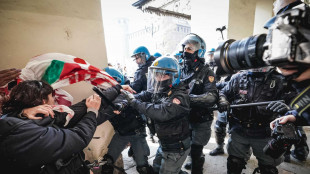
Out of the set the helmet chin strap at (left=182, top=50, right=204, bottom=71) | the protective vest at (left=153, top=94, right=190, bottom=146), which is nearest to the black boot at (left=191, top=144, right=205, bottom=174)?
the protective vest at (left=153, top=94, right=190, bottom=146)

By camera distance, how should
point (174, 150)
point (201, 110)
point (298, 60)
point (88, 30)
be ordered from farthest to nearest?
point (201, 110) → point (88, 30) → point (174, 150) → point (298, 60)

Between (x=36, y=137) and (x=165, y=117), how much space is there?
3.98 ft

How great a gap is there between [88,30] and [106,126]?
166 cm

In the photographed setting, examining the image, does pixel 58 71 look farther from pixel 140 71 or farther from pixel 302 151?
pixel 302 151

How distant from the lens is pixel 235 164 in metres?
1.99

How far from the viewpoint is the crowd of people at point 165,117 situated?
94 cm

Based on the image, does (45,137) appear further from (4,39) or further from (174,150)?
(4,39)

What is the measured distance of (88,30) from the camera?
7.31ft

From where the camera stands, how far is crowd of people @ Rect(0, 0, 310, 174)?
94 centimetres

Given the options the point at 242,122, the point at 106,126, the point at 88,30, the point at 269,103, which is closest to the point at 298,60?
the point at 269,103

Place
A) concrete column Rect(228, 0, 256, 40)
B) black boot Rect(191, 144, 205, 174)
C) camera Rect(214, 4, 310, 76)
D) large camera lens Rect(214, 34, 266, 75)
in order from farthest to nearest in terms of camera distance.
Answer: concrete column Rect(228, 0, 256, 40) < black boot Rect(191, 144, 205, 174) < large camera lens Rect(214, 34, 266, 75) < camera Rect(214, 4, 310, 76)

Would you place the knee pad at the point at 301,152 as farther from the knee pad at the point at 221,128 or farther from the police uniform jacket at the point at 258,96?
the police uniform jacket at the point at 258,96

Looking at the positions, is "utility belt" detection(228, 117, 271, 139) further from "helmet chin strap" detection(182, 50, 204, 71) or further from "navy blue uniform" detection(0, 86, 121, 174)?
"navy blue uniform" detection(0, 86, 121, 174)

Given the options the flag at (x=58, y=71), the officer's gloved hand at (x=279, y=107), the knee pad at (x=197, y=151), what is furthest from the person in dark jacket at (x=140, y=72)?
the officer's gloved hand at (x=279, y=107)
